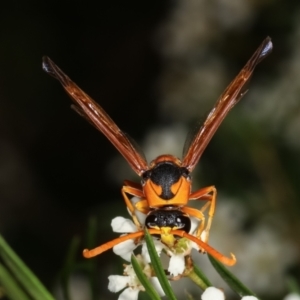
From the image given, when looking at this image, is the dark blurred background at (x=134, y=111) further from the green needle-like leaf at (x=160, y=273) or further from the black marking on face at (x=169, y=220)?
the green needle-like leaf at (x=160, y=273)

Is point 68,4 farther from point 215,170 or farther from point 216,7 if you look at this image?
point 215,170

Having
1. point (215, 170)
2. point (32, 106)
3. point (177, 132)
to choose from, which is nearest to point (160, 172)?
point (215, 170)

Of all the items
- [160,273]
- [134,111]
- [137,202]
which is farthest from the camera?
[134,111]

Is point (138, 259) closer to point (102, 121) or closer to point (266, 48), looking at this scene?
point (102, 121)

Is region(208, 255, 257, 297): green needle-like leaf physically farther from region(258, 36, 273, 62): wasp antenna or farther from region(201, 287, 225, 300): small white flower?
region(258, 36, 273, 62): wasp antenna

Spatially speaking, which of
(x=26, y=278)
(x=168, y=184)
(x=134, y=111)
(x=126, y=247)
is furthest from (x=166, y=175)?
(x=134, y=111)
